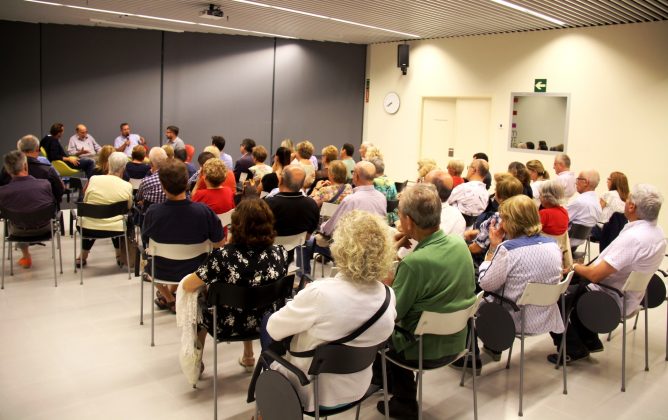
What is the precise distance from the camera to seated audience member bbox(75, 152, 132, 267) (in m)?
6.11

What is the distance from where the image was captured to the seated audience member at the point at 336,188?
239 inches

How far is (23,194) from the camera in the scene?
19.2ft

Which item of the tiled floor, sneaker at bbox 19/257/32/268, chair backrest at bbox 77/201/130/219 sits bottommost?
the tiled floor

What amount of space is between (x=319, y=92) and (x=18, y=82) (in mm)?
6360

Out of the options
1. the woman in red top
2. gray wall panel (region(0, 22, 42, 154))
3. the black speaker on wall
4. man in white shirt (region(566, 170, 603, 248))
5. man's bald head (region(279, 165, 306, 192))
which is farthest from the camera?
the black speaker on wall

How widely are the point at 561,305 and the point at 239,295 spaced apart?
2.53 meters

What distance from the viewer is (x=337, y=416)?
148 inches

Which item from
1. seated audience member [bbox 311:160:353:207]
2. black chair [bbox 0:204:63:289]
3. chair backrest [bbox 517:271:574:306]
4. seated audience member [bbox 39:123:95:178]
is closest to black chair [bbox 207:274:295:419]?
chair backrest [bbox 517:271:574:306]

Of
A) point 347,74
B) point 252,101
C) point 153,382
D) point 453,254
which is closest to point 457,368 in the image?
point 453,254

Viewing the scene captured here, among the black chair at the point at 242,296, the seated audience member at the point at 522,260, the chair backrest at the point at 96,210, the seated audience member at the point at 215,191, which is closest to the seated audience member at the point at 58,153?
the chair backrest at the point at 96,210

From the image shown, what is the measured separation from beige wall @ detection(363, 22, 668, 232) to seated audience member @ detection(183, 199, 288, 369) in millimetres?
8067

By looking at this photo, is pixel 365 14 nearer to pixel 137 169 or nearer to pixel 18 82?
pixel 137 169

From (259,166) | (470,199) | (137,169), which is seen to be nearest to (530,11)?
(470,199)

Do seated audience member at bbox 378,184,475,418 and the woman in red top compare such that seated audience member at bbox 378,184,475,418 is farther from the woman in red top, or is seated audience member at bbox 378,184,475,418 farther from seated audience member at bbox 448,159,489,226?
seated audience member at bbox 448,159,489,226
